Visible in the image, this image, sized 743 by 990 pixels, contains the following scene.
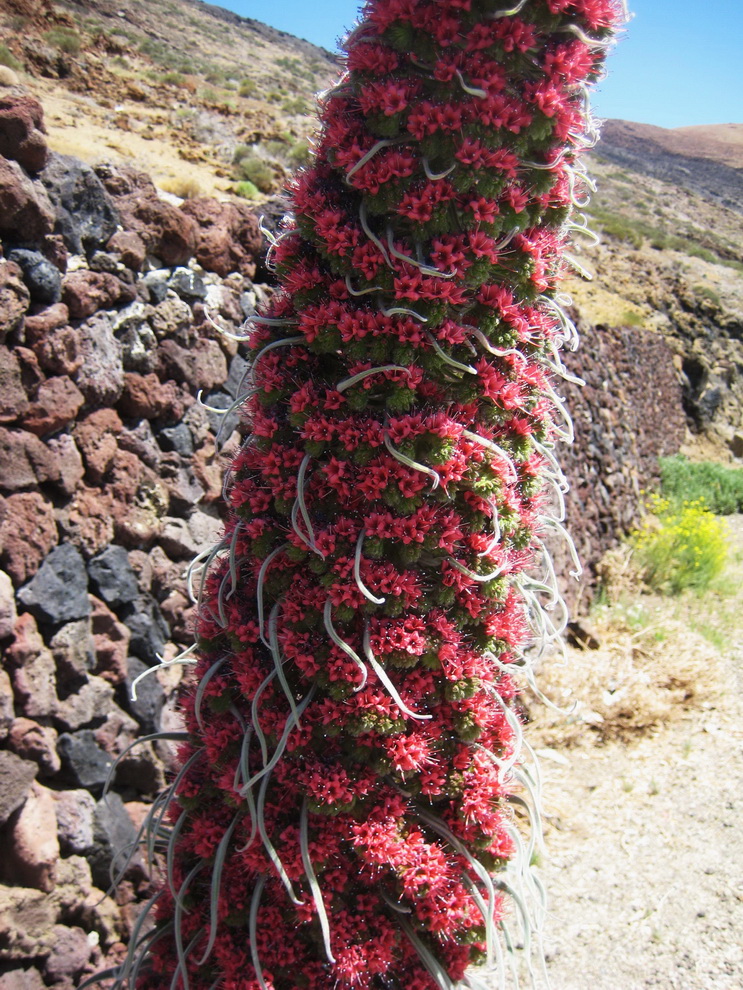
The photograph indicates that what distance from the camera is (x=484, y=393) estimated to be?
1.46 meters

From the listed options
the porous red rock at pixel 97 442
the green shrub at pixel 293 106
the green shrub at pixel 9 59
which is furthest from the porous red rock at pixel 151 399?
the green shrub at pixel 293 106

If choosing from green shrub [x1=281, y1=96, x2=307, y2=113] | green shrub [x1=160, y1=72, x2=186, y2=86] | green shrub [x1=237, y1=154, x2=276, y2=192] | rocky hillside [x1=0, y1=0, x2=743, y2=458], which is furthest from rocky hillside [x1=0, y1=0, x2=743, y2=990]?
green shrub [x1=281, y1=96, x2=307, y2=113]

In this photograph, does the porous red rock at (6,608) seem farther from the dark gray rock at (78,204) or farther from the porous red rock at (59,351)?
the dark gray rock at (78,204)

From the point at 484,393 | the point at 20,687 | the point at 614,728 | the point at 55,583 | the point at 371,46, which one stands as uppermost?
the point at 371,46

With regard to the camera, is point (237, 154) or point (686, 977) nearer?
point (686, 977)

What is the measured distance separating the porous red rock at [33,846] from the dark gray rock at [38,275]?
1683mm

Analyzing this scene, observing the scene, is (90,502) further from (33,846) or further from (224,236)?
(224,236)

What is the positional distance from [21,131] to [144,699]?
2132 mm

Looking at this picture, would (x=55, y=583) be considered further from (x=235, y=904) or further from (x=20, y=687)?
(x=235, y=904)

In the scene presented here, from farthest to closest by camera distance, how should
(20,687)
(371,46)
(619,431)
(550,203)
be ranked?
(619,431), (20,687), (550,203), (371,46)

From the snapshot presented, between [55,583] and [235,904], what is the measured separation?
141 centimetres

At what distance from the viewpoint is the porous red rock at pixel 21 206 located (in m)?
2.42

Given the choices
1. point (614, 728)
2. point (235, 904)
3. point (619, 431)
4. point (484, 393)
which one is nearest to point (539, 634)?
point (484, 393)

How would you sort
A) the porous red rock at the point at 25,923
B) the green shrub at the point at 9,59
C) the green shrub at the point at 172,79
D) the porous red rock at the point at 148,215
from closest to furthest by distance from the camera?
the porous red rock at the point at 25,923
the porous red rock at the point at 148,215
the green shrub at the point at 9,59
the green shrub at the point at 172,79
